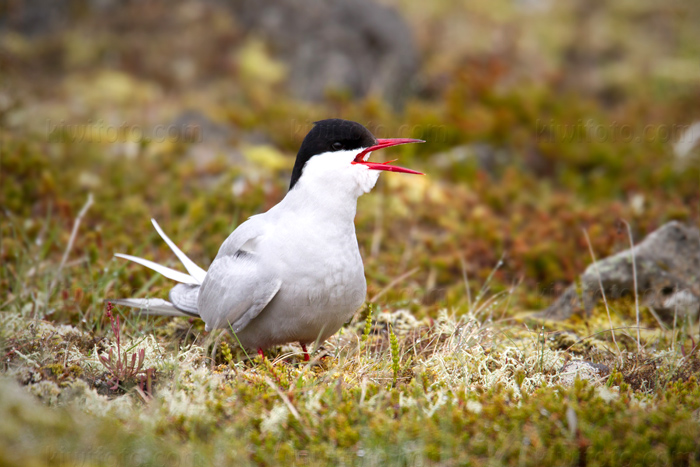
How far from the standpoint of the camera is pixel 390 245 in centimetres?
608

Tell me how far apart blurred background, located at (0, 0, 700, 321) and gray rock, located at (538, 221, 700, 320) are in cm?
39

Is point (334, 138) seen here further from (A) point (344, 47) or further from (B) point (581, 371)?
(A) point (344, 47)

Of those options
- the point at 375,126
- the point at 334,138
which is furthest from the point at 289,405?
the point at 375,126

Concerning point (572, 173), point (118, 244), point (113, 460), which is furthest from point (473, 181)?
point (113, 460)

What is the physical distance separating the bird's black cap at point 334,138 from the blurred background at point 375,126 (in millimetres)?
1406

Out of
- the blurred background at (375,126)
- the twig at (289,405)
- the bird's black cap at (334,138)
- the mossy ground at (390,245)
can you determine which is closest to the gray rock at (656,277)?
the mossy ground at (390,245)

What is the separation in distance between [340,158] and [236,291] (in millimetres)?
945

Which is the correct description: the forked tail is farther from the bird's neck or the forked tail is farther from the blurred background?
the bird's neck

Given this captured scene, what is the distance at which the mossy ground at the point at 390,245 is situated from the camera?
272 centimetres

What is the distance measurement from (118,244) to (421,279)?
2682 millimetres

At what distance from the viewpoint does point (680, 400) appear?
3098mm

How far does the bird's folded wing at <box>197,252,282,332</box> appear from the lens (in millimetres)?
3413

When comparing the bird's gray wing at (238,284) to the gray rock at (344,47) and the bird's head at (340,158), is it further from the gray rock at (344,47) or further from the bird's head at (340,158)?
the gray rock at (344,47)

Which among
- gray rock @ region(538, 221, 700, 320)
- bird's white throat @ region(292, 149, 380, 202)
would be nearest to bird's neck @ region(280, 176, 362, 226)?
bird's white throat @ region(292, 149, 380, 202)
